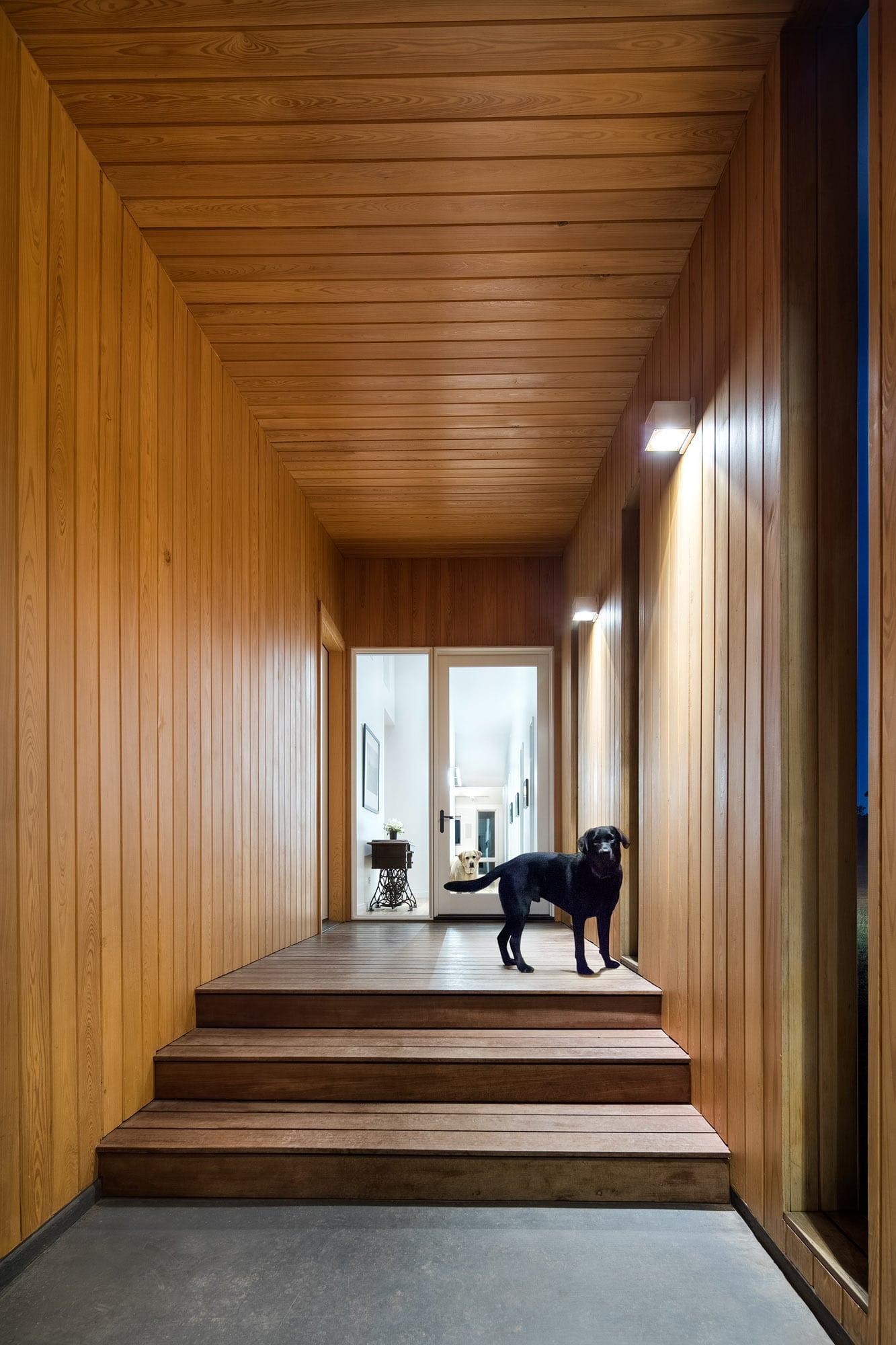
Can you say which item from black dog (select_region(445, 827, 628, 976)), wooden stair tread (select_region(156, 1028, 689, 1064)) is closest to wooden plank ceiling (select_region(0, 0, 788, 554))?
black dog (select_region(445, 827, 628, 976))

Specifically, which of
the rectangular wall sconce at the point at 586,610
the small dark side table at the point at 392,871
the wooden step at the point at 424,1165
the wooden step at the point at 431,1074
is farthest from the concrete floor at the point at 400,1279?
the small dark side table at the point at 392,871

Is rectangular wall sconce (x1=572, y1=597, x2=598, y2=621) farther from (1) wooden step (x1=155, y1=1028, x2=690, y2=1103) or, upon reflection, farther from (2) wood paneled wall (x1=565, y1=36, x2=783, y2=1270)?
(1) wooden step (x1=155, y1=1028, x2=690, y2=1103)

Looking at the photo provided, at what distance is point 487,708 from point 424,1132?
14.7 ft

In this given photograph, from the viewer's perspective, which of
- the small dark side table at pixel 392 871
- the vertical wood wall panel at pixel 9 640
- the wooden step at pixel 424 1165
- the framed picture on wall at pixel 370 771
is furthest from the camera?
the framed picture on wall at pixel 370 771

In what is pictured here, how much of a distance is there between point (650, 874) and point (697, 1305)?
5.81ft

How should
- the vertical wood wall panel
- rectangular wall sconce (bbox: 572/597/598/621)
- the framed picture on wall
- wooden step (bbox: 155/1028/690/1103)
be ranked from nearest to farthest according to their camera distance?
1. the vertical wood wall panel
2. wooden step (bbox: 155/1028/690/1103)
3. rectangular wall sconce (bbox: 572/597/598/621)
4. the framed picture on wall

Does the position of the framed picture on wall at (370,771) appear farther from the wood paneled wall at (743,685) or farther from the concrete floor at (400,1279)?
the concrete floor at (400,1279)

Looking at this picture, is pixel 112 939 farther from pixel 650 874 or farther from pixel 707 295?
pixel 707 295

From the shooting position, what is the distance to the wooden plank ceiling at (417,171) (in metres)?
2.28

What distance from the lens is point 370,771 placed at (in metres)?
8.83

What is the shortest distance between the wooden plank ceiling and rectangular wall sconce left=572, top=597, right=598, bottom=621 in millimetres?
1126

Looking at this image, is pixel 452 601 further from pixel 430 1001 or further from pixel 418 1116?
pixel 418 1116

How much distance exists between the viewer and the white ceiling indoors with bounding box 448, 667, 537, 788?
704 centimetres

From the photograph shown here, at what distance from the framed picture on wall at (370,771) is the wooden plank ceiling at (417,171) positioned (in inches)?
163
